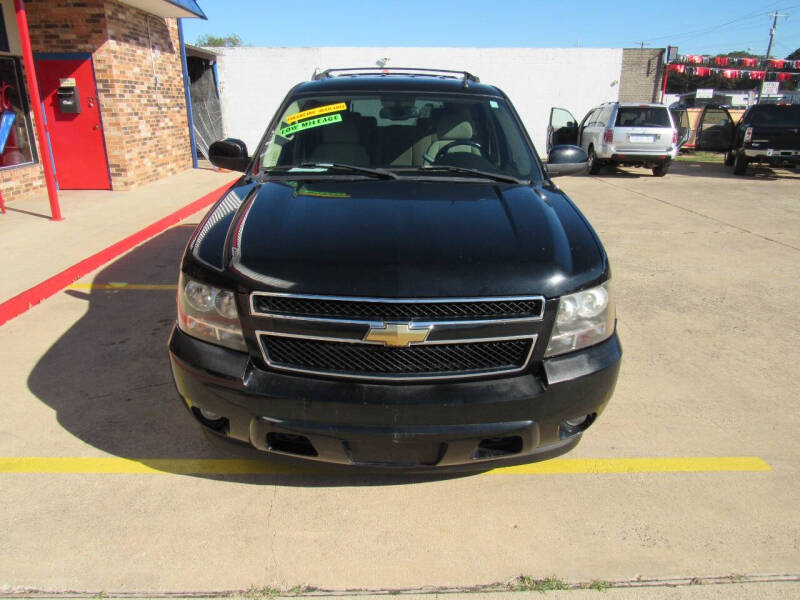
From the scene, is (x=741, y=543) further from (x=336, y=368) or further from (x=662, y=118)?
(x=662, y=118)

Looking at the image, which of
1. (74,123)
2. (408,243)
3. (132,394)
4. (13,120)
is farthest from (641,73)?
(132,394)

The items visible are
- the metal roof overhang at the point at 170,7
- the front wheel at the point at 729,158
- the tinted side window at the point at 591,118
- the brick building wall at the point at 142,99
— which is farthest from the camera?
the front wheel at the point at 729,158

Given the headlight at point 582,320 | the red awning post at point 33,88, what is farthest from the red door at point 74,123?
the headlight at point 582,320

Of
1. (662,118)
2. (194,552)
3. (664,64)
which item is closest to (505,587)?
(194,552)

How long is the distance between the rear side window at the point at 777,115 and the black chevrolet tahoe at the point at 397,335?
→ 14180 mm

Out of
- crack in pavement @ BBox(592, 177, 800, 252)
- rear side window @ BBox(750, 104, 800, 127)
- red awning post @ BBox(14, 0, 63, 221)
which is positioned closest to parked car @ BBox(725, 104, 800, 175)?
rear side window @ BBox(750, 104, 800, 127)

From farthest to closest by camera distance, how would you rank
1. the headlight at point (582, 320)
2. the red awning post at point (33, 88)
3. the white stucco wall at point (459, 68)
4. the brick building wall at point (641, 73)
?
1. the brick building wall at point (641, 73)
2. the white stucco wall at point (459, 68)
3. the red awning post at point (33, 88)
4. the headlight at point (582, 320)

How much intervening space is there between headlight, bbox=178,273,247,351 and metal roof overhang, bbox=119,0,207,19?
32.0ft

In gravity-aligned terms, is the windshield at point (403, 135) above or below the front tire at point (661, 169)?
above

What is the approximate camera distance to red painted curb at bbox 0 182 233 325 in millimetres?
4672

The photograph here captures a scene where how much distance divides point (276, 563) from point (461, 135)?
2624 mm

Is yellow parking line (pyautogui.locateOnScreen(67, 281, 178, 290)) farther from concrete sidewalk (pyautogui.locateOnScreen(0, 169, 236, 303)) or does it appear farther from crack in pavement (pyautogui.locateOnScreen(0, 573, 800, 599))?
crack in pavement (pyautogui.locateOnScreen(0, 573, 800, 599))

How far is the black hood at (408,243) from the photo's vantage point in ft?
7.01

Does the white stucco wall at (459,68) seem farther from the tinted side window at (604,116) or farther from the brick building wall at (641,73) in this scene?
the tinted side window at (604,116)
